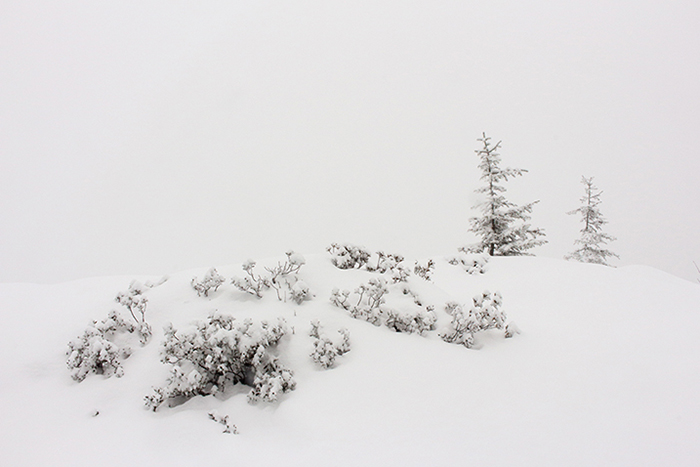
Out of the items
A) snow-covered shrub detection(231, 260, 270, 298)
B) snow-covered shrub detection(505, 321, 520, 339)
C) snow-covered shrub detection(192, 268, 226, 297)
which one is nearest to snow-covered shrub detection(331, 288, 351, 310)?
snow-covered shrub detection(231, 260, 270, 298)

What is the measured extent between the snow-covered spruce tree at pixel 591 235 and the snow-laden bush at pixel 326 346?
2293 centimetres

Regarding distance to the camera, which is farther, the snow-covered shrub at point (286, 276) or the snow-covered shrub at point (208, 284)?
the snow-covered shrub at point (208, 284)

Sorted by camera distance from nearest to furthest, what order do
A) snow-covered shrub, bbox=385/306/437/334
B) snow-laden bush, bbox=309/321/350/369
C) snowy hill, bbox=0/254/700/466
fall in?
snowy hill, bbox=0/254/700/466 < snow-laden bush, bbox=309/321/350/369 < snow-covered shrub, bbox=385/306/437/334

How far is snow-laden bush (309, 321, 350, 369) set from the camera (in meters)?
3.55

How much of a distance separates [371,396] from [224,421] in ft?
4.17

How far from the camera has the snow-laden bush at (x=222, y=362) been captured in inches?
127

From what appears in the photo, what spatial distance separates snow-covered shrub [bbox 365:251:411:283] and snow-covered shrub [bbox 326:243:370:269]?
0.13 meters

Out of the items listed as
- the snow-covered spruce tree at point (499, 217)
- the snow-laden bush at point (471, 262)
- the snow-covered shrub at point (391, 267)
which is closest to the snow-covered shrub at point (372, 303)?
the snow-covered shrub at point (391, 267)

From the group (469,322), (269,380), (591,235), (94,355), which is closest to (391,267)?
(469,322)

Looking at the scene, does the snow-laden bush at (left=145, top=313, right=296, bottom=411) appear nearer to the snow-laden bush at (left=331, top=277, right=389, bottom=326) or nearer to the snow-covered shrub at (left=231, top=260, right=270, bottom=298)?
the snow-covered shrub at (left=231, top=260, right=270, bottom=298)

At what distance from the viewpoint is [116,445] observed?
2.79 meters

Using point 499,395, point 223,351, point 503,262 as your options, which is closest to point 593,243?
point 503,262

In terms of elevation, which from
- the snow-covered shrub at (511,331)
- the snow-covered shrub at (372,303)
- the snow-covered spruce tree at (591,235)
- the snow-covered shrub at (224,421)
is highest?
the snow-covered shrub at (372,303)

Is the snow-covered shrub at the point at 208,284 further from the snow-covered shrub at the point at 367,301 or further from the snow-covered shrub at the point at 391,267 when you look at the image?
the snow-covered shrub at the point at 391,267
